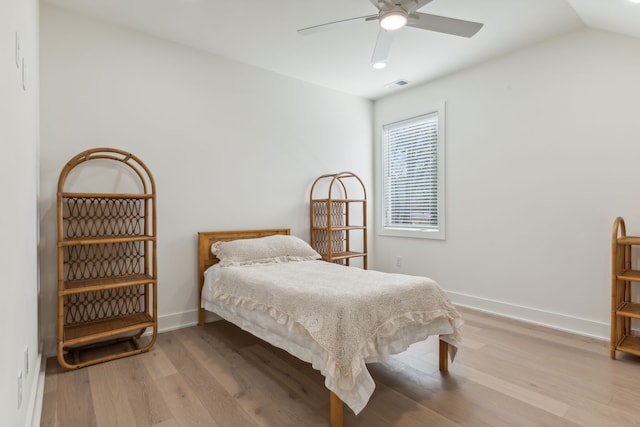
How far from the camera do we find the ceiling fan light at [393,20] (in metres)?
2.14

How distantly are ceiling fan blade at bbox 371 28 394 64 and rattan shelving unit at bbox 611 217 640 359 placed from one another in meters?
2.08

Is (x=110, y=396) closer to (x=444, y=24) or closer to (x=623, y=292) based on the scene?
(x=444, y=24)

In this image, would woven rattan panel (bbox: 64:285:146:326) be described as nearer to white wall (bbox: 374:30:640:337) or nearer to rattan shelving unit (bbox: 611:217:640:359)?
white wall (bbox: 374:30:640:337)

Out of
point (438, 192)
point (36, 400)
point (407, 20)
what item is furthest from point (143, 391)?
point (438, 192)

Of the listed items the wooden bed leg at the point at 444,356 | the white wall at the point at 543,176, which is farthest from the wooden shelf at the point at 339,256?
the wooden bed leg at the point at 444,356

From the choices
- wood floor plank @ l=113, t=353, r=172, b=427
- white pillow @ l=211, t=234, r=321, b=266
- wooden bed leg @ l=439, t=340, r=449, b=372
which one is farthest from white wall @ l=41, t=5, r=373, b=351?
wooden bed leg @ l=439, t=340, r=449, b=372

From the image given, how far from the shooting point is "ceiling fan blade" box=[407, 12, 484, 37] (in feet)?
7.23

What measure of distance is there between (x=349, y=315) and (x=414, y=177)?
3.03 m

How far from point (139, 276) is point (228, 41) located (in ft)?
7.34

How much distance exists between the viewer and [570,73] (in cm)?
305

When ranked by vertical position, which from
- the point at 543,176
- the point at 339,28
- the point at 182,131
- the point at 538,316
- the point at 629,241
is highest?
the point at 339,28

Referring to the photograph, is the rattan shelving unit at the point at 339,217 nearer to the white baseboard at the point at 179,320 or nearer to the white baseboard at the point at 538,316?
the white baseboard at the point at 538,316

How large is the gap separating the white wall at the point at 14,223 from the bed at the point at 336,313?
A: 4.03ft

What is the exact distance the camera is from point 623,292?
8.97 ft
